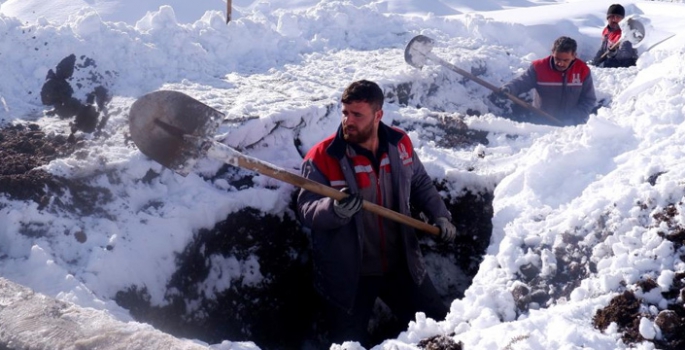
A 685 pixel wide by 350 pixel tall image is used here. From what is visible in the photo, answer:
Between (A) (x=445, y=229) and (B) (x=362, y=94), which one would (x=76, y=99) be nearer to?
(B) (x=362, y=94)

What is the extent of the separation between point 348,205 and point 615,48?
6130 millimetres

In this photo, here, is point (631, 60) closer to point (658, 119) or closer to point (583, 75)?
point (583, 75)

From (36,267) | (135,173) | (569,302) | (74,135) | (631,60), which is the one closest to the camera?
(569,302)

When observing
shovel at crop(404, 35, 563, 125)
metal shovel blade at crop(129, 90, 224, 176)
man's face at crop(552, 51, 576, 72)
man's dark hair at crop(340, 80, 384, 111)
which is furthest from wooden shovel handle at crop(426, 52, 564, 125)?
metal shovel blade at crop(129, 90, 224, 176)

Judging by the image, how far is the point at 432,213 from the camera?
436 cm

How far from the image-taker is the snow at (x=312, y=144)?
124 inches

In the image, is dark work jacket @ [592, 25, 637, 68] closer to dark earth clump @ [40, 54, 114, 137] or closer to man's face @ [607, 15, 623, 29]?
man's face @ [607, 15, 623, 29]

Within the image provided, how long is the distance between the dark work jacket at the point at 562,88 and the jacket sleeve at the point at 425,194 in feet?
8.86

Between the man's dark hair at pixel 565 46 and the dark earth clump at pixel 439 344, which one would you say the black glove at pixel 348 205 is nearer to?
the dark earth clump at pixel 439 344

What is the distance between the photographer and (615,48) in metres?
8.28

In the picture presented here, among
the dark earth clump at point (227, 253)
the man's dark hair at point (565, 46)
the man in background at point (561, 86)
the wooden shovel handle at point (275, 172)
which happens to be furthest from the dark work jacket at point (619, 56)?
the wooden shovel handle at point (275, 172)

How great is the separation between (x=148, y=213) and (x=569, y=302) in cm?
266

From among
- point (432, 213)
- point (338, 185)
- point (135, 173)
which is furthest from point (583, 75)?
point (135, 173)

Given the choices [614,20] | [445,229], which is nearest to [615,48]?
[614,20]
